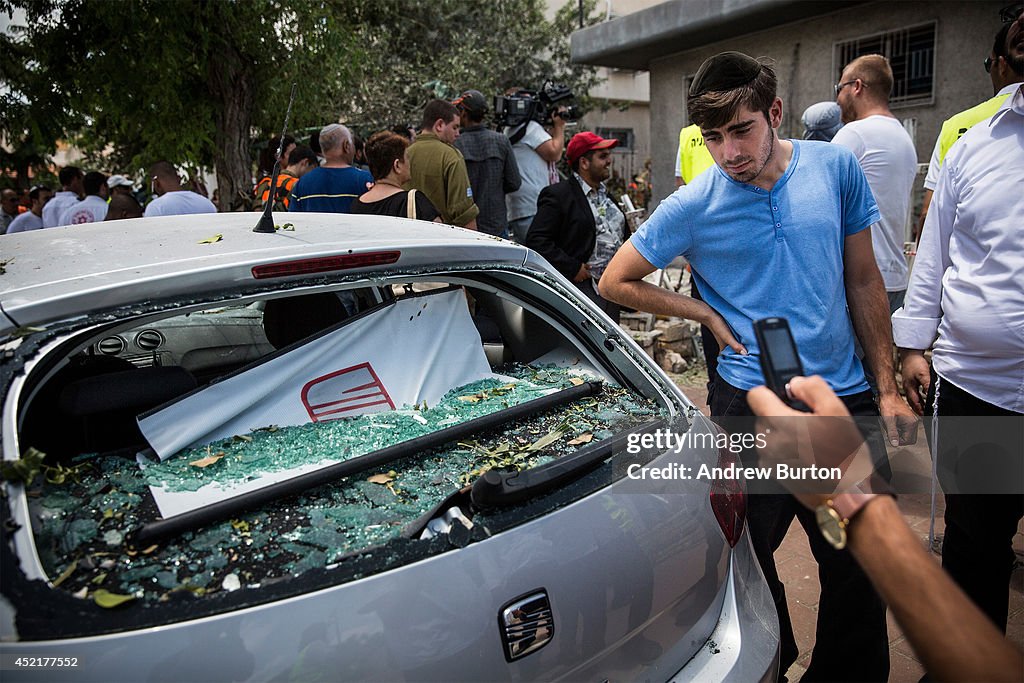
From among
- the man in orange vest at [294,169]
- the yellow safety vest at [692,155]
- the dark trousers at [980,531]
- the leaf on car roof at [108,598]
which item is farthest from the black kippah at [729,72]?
the man in orange vest at [294,169]

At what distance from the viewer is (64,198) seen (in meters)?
8.46

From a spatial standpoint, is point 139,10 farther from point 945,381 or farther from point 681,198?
point 945,381

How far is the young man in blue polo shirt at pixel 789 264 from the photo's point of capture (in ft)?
7.07

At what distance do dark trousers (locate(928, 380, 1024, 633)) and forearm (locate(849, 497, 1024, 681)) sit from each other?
1.49 m

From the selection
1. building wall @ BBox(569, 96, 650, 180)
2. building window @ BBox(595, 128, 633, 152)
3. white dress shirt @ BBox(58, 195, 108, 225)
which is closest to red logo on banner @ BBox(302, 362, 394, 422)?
white dress shirt @ BBox(58, 195, 108, 225)

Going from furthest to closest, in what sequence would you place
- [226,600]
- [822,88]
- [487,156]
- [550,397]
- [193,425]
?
[822,88], [487,156], [550,397], [193,425], [226,600]

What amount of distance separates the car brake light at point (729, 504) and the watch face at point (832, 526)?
0.78 meters

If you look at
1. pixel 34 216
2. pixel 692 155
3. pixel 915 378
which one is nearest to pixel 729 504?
pixel 915 378

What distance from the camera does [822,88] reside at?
381 inches

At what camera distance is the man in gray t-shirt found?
230 inches

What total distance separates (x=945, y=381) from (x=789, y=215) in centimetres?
80

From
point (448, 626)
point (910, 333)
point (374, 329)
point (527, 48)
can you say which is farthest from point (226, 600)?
point (527, 48)

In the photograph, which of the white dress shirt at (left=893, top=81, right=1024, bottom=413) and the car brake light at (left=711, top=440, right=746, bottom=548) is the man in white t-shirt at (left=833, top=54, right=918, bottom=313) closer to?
the white dress shirt at (left=893, top=81, right=1024, bottom=413)

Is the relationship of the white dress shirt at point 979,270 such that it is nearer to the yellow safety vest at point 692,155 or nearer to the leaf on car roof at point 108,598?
the leaf on car roof at point 108,598
